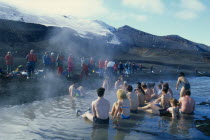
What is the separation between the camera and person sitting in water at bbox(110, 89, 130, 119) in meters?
8.39

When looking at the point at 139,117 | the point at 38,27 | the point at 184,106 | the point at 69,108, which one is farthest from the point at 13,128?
the point at 38,27

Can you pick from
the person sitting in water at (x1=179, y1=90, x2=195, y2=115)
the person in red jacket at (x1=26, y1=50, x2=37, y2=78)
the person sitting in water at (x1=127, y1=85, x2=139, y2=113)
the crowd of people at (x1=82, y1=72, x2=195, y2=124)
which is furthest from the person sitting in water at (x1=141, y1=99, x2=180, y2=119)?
the person in red jacket at (x1=26, y1=50, x2=37, y2=78)

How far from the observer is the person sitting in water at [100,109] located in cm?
774

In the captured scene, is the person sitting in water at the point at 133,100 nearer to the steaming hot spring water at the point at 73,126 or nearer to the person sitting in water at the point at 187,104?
the steaming hot spring water at the point at 73,126

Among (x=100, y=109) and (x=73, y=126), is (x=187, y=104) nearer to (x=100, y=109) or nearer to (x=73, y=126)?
(x=100, y=109)

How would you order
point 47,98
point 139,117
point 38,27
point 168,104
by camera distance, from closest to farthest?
1. point 139,117
2. point 168,104
3. point 47,98
4. point 38,27

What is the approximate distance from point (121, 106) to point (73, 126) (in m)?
1.78

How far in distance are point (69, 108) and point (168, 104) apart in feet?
14.1

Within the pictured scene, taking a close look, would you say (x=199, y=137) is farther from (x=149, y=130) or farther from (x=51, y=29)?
(x=51, y=29)

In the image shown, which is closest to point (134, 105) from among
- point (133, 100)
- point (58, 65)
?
point (133, 100)

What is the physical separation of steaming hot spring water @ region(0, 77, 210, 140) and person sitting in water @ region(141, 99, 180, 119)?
26cm

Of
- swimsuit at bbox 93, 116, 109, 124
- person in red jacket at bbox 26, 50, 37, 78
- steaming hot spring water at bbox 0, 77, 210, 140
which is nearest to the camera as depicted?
steaming hot spring water at bbox 0, 77, 210, 140

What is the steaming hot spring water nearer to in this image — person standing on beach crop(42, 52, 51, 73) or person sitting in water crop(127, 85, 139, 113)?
person sitting in water crop(127, 85, 139, 113)

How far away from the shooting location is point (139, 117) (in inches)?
376
